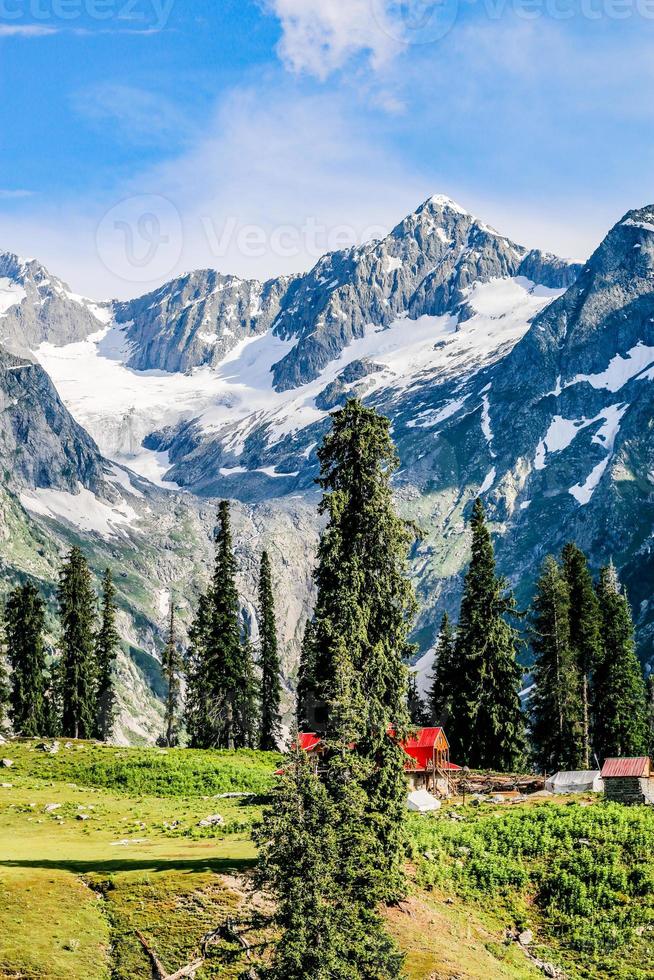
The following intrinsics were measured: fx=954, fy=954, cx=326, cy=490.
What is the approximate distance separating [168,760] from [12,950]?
1530 inches

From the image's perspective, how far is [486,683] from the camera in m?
72.4

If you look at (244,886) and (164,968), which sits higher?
(244,886)

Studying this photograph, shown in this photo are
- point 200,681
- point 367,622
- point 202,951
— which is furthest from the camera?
point 200,681

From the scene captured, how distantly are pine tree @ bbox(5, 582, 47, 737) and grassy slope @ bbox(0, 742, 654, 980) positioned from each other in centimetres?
5016

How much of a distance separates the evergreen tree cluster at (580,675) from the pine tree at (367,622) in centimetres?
3935

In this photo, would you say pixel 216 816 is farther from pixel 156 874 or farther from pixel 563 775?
pixel 563 775

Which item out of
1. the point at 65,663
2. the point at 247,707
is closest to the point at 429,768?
the point at 247,707

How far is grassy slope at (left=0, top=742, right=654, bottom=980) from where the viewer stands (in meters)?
30.5

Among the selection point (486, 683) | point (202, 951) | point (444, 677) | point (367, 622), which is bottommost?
point (202, 951)

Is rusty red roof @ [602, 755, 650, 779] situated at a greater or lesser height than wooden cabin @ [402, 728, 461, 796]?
greater

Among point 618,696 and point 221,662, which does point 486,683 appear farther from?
point 221,662

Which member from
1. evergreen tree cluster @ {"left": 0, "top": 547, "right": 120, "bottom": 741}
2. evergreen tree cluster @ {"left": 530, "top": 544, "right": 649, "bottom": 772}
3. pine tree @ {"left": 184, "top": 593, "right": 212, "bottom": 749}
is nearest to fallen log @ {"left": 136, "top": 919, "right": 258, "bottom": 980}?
evergreen tree cluster @ {"left": 530, "top": 544, "right": 649, "bottom": 772}

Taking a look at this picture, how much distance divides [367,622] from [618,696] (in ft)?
162

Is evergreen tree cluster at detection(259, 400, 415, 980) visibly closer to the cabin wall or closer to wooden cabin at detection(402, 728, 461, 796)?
the cabin wall
